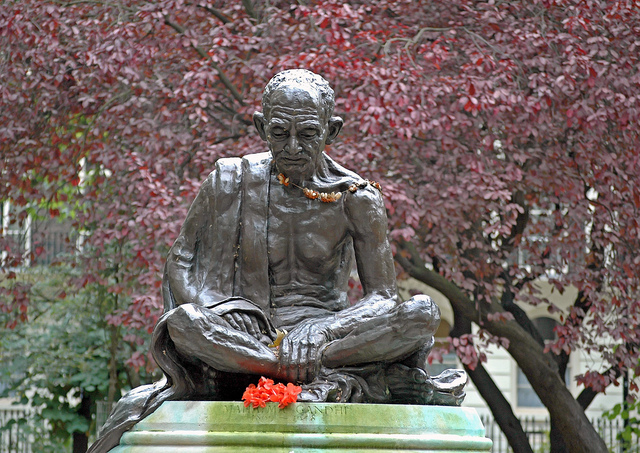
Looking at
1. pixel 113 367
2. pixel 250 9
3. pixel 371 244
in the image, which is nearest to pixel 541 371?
pixel 250 9

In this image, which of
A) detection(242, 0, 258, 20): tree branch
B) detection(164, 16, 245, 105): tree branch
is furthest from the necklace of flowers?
detection(242, 0, 258, 20): tree branch

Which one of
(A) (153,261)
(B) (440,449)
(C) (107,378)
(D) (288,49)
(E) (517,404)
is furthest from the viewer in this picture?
(E) (517,404)

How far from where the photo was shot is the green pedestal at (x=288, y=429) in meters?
4.41

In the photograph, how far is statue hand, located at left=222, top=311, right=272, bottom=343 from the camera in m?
4.70

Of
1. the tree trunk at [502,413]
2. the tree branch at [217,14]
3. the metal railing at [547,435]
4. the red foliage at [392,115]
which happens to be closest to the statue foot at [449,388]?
the red foliage at [392,115]

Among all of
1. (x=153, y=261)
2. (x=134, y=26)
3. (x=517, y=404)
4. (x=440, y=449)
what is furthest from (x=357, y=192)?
(x=517, y=404)

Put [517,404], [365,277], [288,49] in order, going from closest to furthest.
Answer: [365,277]
[288,49]
[517,404]

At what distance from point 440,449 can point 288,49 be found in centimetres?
584

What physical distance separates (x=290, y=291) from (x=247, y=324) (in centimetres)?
51

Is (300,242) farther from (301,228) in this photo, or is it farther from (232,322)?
(232,322)

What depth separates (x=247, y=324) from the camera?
473cm

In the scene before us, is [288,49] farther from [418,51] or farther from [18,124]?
[18,124]

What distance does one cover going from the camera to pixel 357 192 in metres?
5.21

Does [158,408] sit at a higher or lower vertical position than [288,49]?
higher
